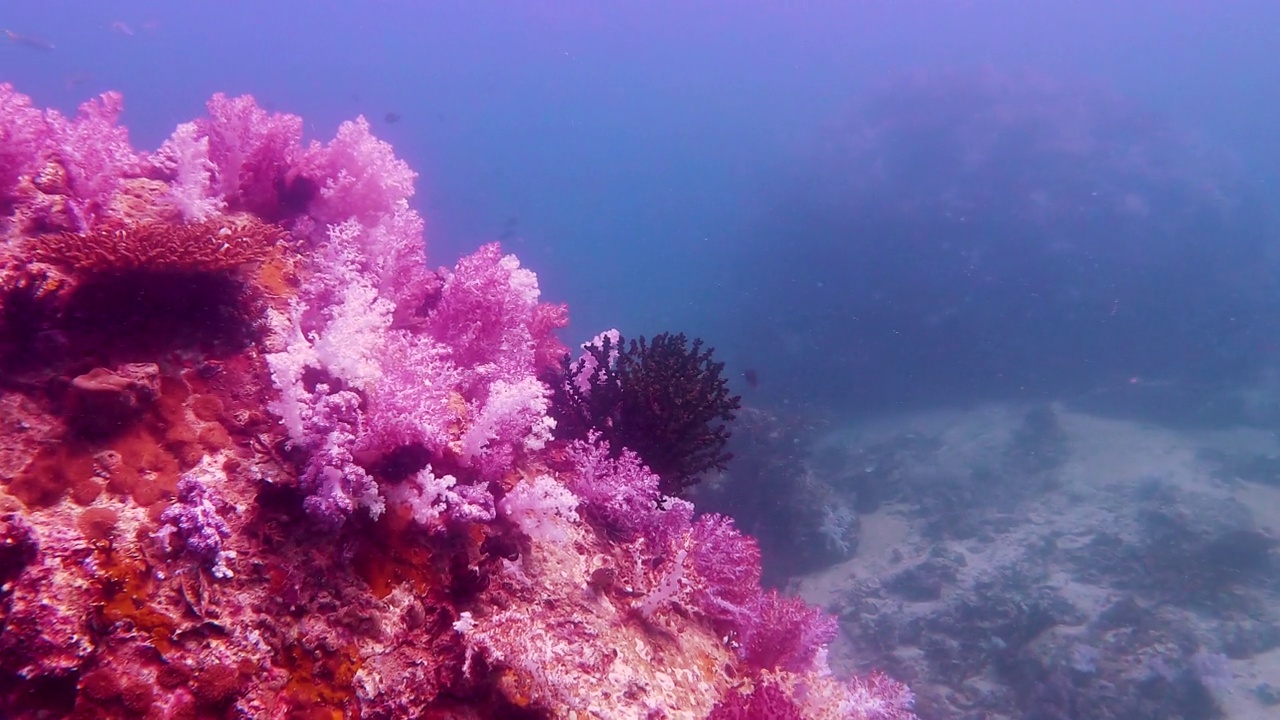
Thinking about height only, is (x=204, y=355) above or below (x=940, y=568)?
below

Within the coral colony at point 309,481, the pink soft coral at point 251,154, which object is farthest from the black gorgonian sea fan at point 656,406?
the pink soft coral at point 251,154

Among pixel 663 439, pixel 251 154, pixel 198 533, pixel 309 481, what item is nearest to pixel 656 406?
pixel 663 439

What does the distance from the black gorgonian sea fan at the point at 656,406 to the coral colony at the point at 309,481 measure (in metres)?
0.04

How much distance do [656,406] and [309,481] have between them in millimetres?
2816

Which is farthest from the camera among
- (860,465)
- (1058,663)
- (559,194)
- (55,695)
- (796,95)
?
(559,194)

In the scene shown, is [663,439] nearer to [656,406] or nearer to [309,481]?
[656,406]

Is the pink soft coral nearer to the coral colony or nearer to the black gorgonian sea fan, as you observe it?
the coral colony

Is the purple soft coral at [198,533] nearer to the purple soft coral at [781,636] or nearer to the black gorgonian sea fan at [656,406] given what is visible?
the black gorgonian sea fan at [656,406]

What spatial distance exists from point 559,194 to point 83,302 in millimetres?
116491

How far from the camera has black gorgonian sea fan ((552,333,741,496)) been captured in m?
5.37

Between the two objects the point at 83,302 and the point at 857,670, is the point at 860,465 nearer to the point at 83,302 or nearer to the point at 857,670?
the point at 857,670

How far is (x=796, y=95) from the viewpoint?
341ft

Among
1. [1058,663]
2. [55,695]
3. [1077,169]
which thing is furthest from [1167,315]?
[55,695]

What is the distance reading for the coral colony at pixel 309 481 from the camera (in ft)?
8.29
